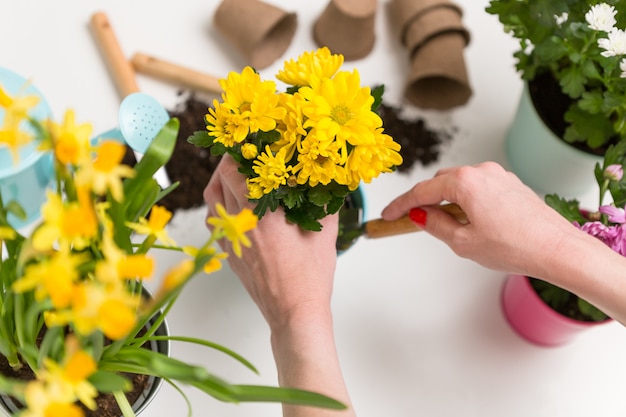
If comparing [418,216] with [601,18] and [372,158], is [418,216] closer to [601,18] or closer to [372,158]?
[372,158]

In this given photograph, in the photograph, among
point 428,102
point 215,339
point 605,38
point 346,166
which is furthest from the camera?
point 428,102

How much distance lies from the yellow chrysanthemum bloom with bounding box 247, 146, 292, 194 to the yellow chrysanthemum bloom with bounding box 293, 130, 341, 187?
0.04 ft

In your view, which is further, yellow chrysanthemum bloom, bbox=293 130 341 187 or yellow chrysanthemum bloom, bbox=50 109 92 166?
yellow chrysanthemum bloom, bbox=293 130 341 187

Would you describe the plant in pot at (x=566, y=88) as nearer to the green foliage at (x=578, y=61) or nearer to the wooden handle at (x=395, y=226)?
the green foliage at (x=578, y=61)

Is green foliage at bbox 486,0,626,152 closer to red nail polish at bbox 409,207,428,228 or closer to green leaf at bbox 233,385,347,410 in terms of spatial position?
red nail polish at bbox 409,207,428,228

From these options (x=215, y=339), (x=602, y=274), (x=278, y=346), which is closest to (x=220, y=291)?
(x=215, y=339)

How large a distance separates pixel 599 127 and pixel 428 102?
0.24 m

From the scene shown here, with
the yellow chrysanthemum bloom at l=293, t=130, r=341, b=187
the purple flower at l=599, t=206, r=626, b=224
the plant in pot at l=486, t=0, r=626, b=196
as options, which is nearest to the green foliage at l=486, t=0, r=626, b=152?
the plant in pot at l=486, t=0, r=626, b=196

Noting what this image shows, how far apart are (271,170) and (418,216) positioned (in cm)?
19

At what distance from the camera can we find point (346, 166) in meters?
0.58

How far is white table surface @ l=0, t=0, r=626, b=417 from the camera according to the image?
2.76 feet

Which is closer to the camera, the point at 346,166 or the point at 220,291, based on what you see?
the point at 346,166

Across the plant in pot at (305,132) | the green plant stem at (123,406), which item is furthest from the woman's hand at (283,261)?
the green plant stem at (123,406)

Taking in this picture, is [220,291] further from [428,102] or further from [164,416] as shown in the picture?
[428,102]
